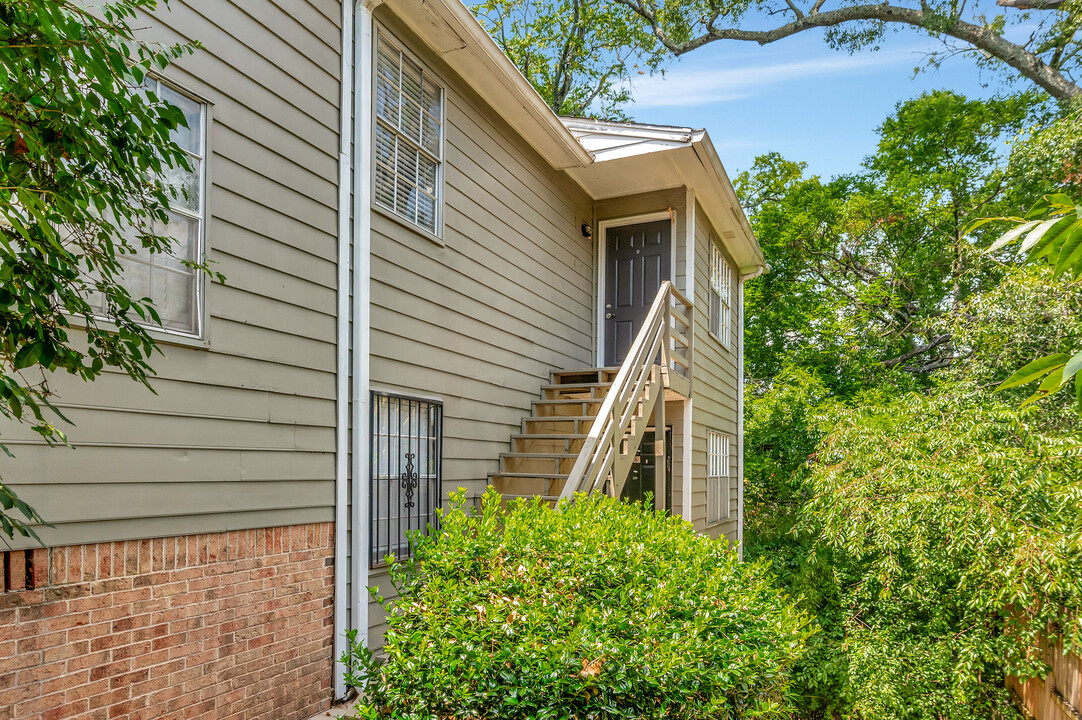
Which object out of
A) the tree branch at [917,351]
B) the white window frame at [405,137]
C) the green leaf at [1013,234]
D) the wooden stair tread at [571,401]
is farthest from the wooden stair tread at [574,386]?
the tree branch at [917,351]

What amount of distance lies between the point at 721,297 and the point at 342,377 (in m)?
8.26

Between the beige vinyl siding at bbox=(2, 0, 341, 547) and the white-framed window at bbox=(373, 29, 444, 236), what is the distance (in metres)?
0.62

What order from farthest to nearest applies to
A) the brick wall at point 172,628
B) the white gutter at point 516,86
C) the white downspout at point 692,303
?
1. the white downspout at point 692,303
2. the white gutter at point 516,86
3. the brick wall at point 172,628

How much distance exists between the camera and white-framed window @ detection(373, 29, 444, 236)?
5.75 metres

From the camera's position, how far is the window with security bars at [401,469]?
5.41 metres

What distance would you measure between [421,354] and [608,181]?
15.1ft

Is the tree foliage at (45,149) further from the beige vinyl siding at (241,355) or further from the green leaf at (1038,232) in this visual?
the green leaf at (1038,232)

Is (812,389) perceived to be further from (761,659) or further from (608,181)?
(761,659)

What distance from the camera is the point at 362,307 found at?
5.20 meters

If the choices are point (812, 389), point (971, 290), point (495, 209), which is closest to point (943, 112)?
point (971, 290)

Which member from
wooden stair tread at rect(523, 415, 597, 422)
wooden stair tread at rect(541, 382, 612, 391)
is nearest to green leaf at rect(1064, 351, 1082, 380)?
wooden stair tread at rect(523, 415, 597, 422)

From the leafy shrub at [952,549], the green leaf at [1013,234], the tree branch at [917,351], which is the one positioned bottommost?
the leafy shrub at [952,549]

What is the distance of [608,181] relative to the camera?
9.48 metres

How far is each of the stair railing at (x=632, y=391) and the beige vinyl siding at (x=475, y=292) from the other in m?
1.01
